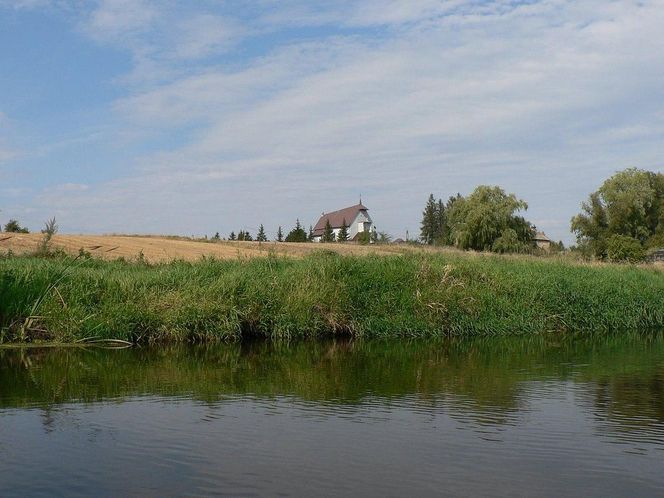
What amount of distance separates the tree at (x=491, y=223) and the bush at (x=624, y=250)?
6.47m

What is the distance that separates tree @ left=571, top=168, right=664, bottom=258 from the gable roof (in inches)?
1541

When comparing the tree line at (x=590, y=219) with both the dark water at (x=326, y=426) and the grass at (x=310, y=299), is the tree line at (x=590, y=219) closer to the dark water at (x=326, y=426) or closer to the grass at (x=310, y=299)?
the grass at (x=310, y=299)

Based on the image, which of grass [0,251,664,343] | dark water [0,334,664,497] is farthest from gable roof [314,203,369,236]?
dark water [0,334,664,497]

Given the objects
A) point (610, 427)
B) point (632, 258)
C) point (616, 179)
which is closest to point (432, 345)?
point (610, 427)

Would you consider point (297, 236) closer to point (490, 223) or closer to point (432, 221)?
point (490, 223)

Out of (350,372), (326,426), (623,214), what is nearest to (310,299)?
(350,372)

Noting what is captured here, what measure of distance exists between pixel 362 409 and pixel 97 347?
750cm

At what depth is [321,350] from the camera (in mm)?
14961

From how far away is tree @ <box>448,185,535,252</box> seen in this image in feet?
188

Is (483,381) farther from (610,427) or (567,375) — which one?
(610,427)

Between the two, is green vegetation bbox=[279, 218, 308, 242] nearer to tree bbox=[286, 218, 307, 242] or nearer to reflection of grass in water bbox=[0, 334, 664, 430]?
tree bbox=[286, 218, 307, 242]

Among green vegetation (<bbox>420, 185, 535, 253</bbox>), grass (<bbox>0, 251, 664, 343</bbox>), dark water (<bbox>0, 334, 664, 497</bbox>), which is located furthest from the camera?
green vegetation (<bbox>420, 185, 535, 253</bbox>)

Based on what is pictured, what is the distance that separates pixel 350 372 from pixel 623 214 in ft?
180

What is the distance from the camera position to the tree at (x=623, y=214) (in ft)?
200
